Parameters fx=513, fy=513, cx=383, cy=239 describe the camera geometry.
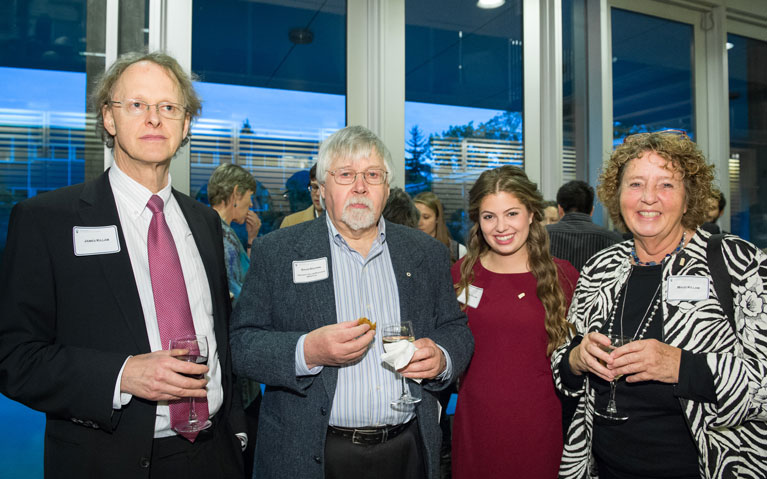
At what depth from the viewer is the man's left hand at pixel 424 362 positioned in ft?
5.22

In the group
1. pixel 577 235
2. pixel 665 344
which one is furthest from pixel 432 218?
pixel 665 344

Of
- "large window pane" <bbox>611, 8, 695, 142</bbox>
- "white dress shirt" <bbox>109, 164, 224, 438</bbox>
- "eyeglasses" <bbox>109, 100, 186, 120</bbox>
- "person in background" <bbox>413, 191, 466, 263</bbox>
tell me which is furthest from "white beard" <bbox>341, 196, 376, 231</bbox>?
"large window pane" <bbox>611, 8, 695, 142</bbox>

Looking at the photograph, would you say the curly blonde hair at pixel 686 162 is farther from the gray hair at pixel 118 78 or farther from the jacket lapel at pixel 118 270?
the jacket lapel at pixel 118 270

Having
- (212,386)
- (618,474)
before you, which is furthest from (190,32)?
(618,474)

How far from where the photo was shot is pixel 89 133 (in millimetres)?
3209

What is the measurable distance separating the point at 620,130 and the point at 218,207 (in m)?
4.17

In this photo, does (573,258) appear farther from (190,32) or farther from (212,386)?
(190,32)

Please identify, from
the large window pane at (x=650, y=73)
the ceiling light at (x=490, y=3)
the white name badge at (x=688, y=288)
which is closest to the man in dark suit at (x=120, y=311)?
the white name badge at (x=688, y=288)

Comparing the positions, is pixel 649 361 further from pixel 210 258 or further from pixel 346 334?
pixel 210 258

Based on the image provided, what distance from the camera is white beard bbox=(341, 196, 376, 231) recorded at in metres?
1.80

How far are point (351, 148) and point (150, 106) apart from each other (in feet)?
2.15

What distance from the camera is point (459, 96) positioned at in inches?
181

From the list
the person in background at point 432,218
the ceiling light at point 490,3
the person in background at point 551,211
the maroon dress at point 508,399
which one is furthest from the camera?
the person in background at point 551,211

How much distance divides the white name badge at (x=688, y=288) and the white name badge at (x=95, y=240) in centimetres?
171
